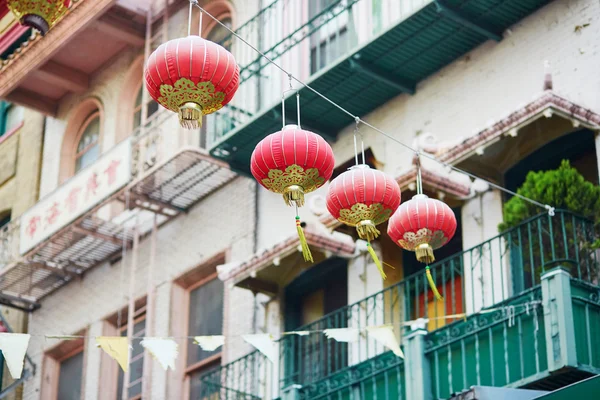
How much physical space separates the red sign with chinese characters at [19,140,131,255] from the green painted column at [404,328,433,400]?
7451 millimetres

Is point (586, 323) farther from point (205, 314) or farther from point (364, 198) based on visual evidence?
point (205, 314)

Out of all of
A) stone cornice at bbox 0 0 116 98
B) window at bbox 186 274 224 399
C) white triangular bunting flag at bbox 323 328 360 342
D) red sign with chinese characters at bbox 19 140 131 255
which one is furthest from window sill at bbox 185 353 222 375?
stone cornice at bbox 0 0 116 98

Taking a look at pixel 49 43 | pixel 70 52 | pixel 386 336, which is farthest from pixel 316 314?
pixel 70 52

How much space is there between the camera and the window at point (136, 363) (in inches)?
794

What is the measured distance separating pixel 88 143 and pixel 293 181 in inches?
505

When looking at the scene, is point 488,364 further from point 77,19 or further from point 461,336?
point 77,19

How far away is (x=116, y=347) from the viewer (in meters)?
12.9

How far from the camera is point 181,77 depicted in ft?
36.4

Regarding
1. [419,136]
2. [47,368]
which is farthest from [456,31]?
[47,368]

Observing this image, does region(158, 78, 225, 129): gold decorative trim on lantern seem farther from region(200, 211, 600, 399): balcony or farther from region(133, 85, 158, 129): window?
region(133, 85, 158, 129): window

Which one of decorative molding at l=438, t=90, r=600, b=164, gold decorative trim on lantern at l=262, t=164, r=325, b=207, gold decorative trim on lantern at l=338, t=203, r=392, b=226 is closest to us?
gold decorative trim on lantern at l=262, t=164, r=325, b=207

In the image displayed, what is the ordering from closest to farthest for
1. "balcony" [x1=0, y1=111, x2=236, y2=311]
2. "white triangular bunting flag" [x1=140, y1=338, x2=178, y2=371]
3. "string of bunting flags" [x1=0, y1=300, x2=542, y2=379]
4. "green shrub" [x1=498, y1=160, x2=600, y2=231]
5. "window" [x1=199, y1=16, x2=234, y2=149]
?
"string of bunting flags" [x1=0, y1=300, x2=542, y2=379]
"white triangular bunting flag" [x1=140, y1=338, x2=178, y2=371]
"green shrub" [x1=498, y1=160, x2=600, y2=231]
"window" [x1=199, y1=16, x2=234, y2=149]
"balcony" [x1=0, y1=111, x2=236, y2=311]

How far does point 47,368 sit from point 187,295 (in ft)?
12.3

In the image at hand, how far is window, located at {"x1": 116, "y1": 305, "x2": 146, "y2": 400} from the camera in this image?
20.2m
